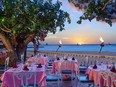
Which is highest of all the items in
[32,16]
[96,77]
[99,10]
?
[32,16]

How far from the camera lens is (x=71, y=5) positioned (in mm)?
4797

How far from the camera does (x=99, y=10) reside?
4297 millimetres

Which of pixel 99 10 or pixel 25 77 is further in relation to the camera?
pixel 25 77

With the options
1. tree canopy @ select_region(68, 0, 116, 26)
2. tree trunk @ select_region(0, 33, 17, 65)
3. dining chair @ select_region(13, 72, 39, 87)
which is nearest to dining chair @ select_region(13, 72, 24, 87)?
dining chair @ select_region(13, 72, 39, 87)

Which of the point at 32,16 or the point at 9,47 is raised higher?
the point at 32,16

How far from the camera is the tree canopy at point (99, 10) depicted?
4281mm

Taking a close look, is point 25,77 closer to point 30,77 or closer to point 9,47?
point 30,77

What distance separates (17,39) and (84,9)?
5828mm

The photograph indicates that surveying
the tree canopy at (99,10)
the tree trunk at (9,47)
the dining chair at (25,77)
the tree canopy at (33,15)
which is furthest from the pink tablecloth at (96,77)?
the tree trunk at (9,47)

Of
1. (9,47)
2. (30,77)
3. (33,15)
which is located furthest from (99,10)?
(9,47)

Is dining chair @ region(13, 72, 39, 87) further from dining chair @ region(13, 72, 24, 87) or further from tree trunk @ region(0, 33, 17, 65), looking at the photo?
tree trunk @ region(0, 33, 17, 65)

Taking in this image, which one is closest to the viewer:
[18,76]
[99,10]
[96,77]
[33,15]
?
[99,10]

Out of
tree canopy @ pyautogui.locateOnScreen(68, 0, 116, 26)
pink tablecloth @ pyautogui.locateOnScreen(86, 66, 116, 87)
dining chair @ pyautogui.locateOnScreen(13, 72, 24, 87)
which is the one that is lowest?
pink tablecloth @ pyautogui.locateOnScreen(86, 66, 116, 87)

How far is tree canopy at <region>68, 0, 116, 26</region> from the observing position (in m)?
4.28
